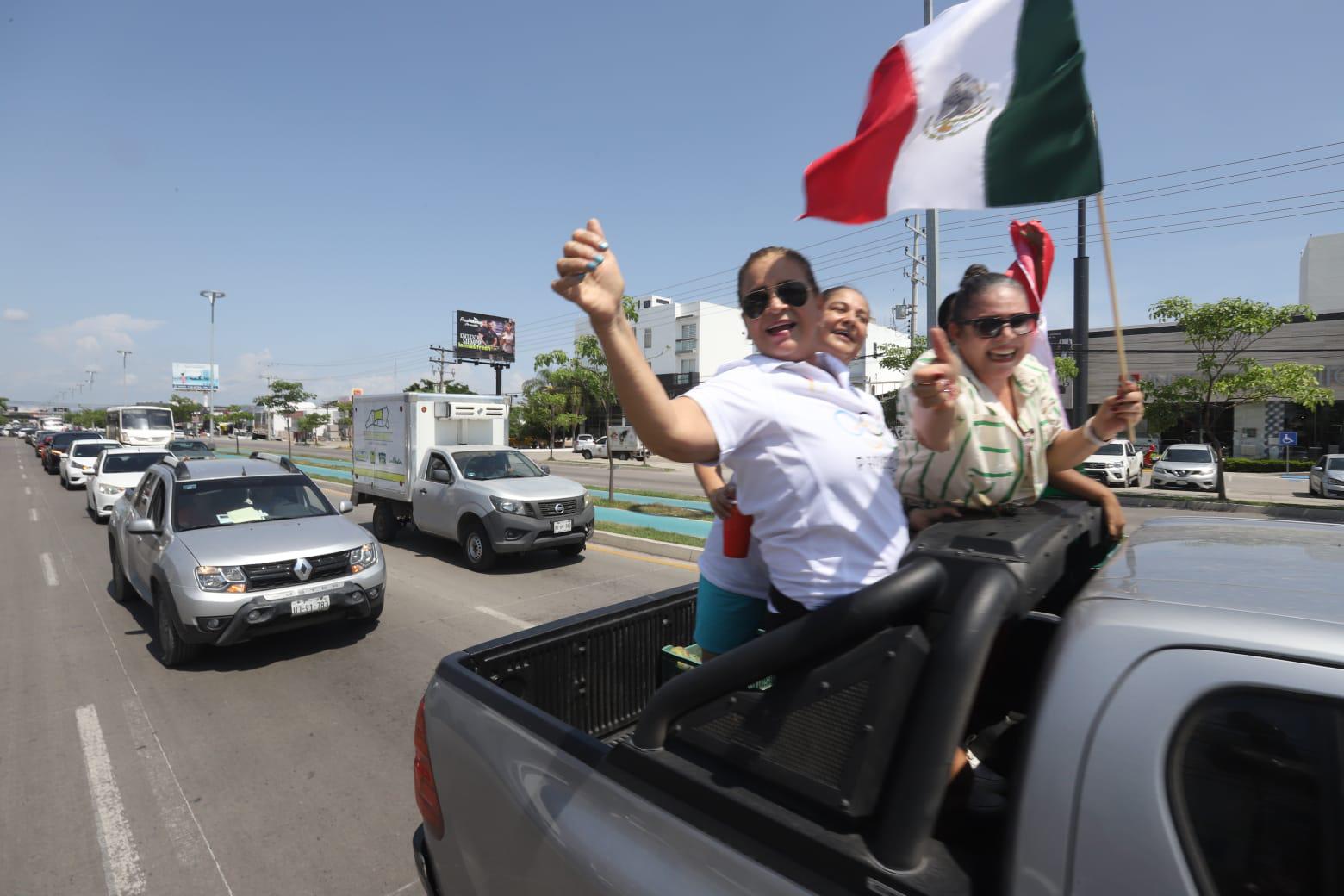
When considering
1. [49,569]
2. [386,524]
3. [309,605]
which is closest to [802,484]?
[309,605]

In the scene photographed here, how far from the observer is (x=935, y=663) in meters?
1.21

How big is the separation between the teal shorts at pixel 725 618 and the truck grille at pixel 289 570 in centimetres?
466

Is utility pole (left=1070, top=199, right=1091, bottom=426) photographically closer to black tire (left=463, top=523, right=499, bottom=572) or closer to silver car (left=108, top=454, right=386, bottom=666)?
black tire (left=463, top=523, right=499, bottom=572)

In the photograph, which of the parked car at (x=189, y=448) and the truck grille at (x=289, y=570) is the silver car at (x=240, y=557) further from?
the parked car at (x=189, y=448)

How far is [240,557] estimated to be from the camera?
5402 mm

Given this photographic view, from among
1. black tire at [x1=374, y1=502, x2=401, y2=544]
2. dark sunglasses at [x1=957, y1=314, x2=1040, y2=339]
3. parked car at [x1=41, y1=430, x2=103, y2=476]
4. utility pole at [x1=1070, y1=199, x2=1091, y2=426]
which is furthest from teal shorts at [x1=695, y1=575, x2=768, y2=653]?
parked car at [x1=41, y1=430, x2=103, y2=476]

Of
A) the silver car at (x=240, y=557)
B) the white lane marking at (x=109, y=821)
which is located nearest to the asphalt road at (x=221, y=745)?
the white lane marking at (x=109, y=821)

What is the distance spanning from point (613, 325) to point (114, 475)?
16.6 meters

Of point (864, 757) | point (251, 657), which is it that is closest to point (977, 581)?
point (864, 757)

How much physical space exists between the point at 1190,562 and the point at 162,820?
171 inches

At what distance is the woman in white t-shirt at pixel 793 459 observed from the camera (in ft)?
4.65

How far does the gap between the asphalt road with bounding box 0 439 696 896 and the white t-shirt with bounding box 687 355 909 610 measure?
2471 mm

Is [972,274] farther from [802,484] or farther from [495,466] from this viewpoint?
[495,466]

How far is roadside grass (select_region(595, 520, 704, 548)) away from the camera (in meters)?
10.3
